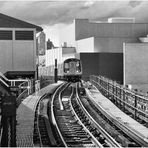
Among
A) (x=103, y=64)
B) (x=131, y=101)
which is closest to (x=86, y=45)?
(x=103, y=64)

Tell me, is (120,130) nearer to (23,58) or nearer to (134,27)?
(23,58)

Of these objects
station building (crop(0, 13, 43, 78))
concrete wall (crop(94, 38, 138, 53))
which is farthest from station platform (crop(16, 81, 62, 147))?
concrete wall (crop(94, 38, 138, 53))

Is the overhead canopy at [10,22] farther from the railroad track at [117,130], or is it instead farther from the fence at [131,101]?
the railroad track at [117,130]

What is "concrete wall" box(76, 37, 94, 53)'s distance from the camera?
65750 mm

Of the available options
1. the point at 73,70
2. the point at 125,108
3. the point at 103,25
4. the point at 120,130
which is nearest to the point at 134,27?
the point at 103,25

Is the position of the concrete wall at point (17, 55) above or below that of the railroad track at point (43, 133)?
above

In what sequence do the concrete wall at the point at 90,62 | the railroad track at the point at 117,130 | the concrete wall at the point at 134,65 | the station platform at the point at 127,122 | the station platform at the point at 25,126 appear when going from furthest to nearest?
the concrete wall at the point at 90,62 < the concrete wall at the point at 134,65 < the station platform at the point at 127,122 < the railroad track at the point at 117,130 < the station platform at the point at 25,126

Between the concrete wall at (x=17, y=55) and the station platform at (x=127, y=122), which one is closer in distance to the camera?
the station platform at (x=127, y=122)

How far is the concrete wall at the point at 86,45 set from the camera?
2589 inches

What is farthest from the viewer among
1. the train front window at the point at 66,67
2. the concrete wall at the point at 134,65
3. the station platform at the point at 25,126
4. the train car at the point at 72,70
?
the concrete wall at the point at 134,65

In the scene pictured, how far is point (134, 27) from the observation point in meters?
72.1

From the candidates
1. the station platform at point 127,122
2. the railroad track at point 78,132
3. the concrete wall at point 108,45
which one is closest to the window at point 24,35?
the station platform at point 127,122

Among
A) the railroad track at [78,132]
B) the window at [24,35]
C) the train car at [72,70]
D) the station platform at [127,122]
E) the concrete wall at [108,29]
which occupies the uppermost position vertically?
the concrete wall at [108,29]

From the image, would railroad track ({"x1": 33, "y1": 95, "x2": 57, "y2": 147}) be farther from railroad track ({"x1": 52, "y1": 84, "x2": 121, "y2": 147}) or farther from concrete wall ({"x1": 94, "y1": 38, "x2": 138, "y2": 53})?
concrete wall ({"x1": 94, "y1": 38, "x2": 138, "y2": 53})
